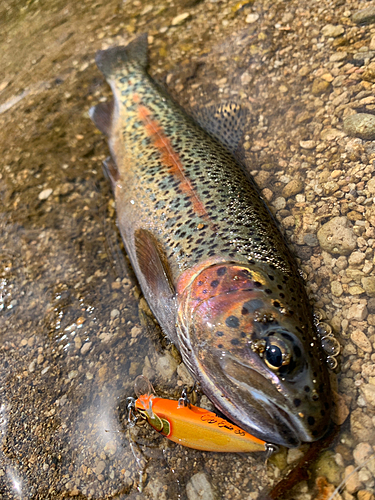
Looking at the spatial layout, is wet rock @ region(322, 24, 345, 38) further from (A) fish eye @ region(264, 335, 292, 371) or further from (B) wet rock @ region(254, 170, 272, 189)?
(A) fish eye @ region(264, 335, 292, 371)

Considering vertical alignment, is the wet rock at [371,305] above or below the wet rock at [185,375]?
below

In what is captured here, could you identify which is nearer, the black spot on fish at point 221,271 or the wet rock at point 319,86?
the black spot on fish at point 221,271

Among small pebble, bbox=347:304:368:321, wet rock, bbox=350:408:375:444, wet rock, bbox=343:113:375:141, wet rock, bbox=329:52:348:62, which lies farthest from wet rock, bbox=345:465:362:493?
wet rock, bbox=329:52:348:62

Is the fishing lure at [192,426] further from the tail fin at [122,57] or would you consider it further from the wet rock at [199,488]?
the tail fin at [122,57]

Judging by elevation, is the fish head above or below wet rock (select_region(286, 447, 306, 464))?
above

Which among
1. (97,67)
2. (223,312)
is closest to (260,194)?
(223,312)

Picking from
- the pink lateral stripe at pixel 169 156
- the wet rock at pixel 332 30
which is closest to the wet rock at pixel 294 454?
the pink lateral stripe at pixel 169 156

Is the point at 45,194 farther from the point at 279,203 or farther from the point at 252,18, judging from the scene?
the point at 252,18
